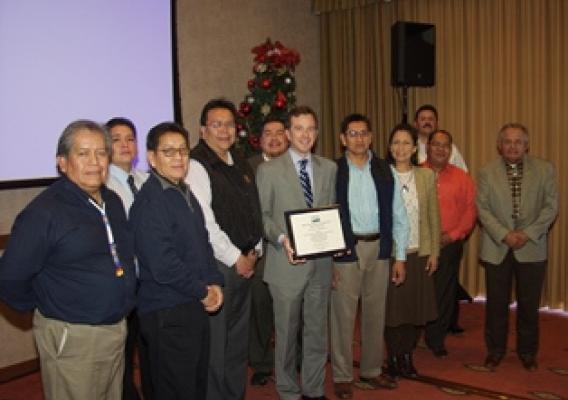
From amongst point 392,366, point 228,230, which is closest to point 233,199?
point 228,230

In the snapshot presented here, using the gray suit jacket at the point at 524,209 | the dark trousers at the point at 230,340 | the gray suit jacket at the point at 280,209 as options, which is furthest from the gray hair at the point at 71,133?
the gray suit jacket at the point at 524,209

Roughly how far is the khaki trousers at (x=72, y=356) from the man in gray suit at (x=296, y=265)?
50.0 inches

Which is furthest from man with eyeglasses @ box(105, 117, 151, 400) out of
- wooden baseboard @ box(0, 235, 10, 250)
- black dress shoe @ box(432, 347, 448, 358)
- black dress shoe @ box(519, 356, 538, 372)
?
black dress shoe @ box(519, 356, 538, 372)

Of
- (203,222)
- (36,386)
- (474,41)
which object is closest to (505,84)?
(474,41)

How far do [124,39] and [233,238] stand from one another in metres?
2.38

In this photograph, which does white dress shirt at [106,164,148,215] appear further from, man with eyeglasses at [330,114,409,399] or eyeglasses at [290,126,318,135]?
man with eyeglasses at [330,114,409,399]

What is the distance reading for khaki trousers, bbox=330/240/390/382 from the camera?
357 centimetres

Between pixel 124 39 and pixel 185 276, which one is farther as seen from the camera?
pixel 124 39

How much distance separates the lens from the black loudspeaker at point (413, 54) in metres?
5.60

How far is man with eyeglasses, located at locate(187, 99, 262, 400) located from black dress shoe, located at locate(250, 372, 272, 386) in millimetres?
788

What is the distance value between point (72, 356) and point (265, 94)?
369 centimetres

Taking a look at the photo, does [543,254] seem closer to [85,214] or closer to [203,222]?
[203,222]

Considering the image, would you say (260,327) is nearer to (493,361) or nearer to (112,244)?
(493,361)

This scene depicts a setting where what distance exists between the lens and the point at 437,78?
20.6 feet
